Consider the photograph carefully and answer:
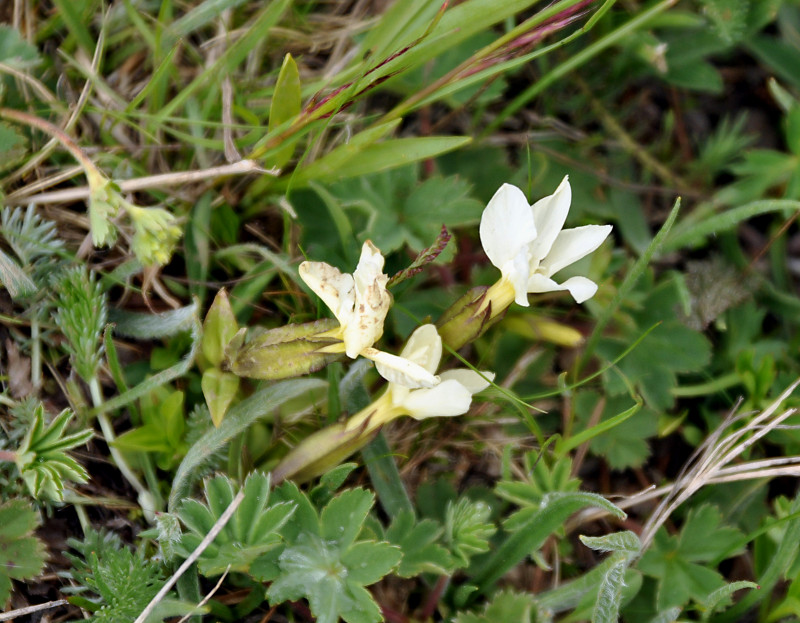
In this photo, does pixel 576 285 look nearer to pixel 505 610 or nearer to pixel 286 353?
pixel 286 353

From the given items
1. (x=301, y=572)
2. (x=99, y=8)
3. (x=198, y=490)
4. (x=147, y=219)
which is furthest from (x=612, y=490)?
(x=99, y=8)

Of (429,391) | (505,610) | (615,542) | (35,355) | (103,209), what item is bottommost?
(505,610)

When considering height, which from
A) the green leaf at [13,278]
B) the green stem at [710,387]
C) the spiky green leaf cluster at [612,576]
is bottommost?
the green stem at [710,387]

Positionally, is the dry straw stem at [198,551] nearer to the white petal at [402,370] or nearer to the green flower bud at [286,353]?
the green flower bud at [286,353]

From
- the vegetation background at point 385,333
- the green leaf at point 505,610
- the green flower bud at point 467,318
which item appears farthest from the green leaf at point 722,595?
the green flower bud at point 467,318

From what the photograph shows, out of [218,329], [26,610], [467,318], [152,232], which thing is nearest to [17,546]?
[26,610]

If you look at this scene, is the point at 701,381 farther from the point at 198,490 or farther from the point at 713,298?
the point at 198,490

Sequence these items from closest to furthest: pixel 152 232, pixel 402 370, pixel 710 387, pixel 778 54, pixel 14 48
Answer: pixel 402 370 < pixel 152 232 < pixel 14 48 < pixel 710 387 < pixel 778 54

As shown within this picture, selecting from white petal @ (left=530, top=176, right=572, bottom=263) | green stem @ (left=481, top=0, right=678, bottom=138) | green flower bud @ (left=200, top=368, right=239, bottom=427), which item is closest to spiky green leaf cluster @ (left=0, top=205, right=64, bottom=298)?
green flower bud @ (left=200, top=368, right=239, bottom=427)
